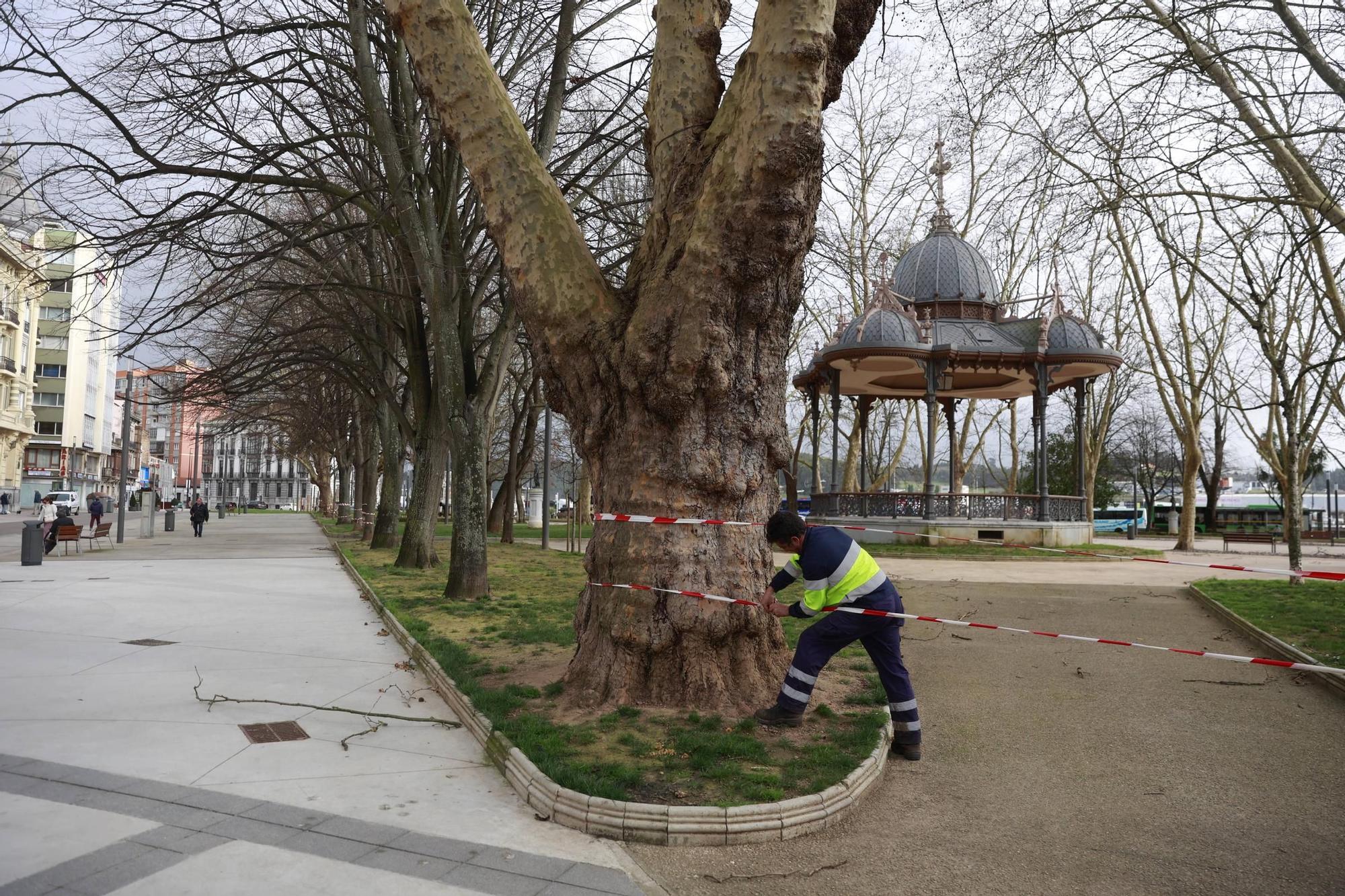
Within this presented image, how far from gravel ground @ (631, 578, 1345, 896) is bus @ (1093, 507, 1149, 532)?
51861 millimetres

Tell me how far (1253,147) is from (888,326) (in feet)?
40.1

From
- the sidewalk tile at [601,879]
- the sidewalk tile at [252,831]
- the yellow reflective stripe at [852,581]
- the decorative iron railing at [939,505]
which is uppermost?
the decorative iron railing at [939,505]

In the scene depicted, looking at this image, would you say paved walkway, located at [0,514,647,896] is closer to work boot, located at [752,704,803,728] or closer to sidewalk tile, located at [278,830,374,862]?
sidewalk tile, located at [278,830,374,862]

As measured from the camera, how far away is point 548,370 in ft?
21.5

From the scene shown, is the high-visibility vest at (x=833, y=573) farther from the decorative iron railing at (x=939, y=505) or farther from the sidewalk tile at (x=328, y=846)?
the decorative iron railing at (x=939, y=505)

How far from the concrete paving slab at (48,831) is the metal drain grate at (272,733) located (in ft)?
4.36

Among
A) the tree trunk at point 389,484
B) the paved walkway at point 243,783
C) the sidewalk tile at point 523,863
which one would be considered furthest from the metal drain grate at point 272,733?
the tree trunk at point 389,484

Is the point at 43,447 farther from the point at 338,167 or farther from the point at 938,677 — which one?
the point at 938,677

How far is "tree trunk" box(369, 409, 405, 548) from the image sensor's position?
72.6ft

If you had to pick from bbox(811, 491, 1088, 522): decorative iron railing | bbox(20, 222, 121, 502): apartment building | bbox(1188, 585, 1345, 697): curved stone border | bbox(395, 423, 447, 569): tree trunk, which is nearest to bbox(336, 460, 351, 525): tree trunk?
bbox(811, 491, 1088, 522): decorative iron railing

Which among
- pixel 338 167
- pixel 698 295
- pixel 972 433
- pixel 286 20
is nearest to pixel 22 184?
pixel 286 20

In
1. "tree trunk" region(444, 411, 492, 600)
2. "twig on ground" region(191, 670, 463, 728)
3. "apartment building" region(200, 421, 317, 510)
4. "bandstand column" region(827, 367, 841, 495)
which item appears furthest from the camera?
"apartment building" region(200, 421, 317, 510)

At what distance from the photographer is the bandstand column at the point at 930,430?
23562mm

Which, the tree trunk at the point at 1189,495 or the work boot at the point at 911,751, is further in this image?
the tree trunk at the point at 1189,495
